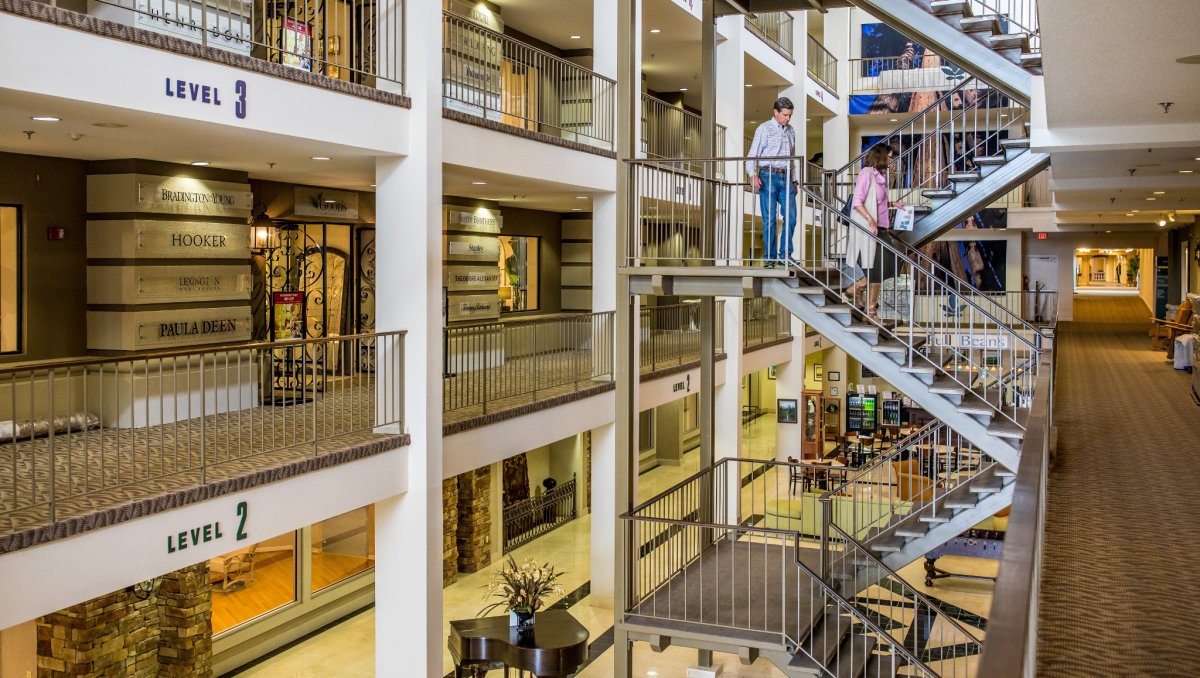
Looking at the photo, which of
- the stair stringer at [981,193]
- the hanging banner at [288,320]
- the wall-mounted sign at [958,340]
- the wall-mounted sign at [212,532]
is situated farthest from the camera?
the hanging banner at [288,320]

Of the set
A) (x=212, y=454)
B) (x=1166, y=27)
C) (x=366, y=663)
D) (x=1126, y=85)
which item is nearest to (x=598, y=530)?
(x=366, y=663)

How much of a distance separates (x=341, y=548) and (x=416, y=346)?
532cm

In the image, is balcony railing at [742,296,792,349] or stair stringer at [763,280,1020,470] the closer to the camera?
stair stringer at [763,280,1020,470]

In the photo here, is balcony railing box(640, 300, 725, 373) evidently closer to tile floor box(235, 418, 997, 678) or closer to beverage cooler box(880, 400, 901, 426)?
tile floor box(235, 418, 997, 678)

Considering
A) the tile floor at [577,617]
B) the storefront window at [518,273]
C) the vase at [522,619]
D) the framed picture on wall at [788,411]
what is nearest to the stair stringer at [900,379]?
the tile floor at [577,617]

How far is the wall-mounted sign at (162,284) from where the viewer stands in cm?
1014

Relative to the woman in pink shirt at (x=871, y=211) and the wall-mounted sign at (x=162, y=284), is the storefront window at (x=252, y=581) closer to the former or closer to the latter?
the wall-mounted sign at (x=162, y=284)

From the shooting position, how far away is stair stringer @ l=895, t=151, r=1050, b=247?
1095 centimetres

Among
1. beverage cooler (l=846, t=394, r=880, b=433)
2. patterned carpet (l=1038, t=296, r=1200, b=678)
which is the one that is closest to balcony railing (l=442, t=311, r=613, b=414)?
patterned carpet (l=1038, t=296, r=1200, b=678)

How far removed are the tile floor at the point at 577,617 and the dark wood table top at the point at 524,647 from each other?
78 cm

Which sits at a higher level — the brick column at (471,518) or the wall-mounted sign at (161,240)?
the wall-mounted sign at (161,240)

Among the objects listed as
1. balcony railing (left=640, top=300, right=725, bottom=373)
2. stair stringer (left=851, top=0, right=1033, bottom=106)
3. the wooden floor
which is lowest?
the wooden floor

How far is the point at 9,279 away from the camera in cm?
951

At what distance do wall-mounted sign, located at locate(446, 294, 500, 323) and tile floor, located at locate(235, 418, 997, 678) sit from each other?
3708 millimetres
